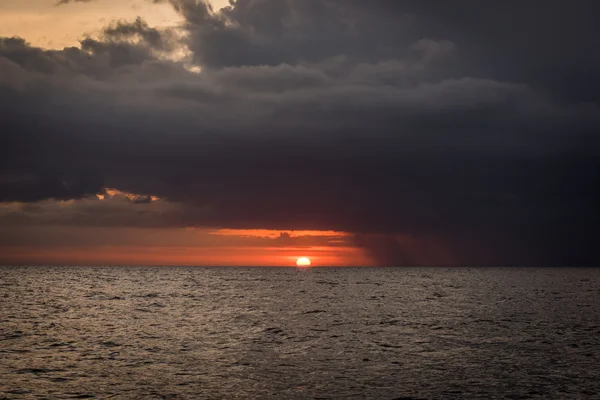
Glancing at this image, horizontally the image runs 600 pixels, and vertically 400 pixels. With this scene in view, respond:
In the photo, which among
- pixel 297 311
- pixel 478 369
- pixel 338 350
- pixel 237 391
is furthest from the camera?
pixel 297 311

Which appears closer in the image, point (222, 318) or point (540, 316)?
point (222, 318)

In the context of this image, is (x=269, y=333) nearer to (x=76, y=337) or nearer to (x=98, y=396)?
(x=76, y=337)

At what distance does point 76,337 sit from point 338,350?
81.0ft

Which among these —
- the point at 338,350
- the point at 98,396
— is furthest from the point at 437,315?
the point at 98,396

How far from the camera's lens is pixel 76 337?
53.0 meters

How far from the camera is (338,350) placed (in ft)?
152

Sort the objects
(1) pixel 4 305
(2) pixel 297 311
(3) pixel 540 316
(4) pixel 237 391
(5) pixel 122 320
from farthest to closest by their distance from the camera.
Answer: (1) pixel 4 305, (2) pixel 297 311, (3) pixel 540 316, (5) pixel 122 320, (4) pixel 237 391

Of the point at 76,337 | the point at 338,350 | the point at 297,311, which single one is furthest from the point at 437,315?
the point at 76,337

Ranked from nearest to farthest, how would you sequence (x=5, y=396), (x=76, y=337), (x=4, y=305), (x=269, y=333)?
(x=5, y=396)
(x=76, y=337)
(x=269, y=333)
(x=4, y=305)

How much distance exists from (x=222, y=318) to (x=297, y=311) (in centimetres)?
1506

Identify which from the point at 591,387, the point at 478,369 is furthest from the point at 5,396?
the point at 591,387

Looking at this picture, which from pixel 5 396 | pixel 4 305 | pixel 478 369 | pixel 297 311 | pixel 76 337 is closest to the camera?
pixel 5 396

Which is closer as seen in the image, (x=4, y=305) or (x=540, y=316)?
(x=540, y=316)

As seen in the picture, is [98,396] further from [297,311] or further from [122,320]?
[297,311]
